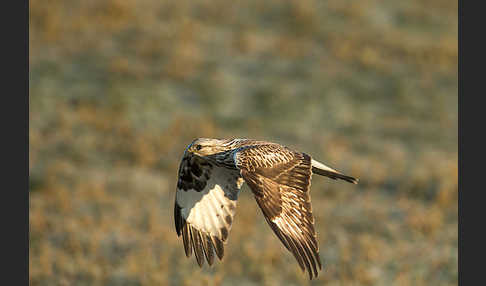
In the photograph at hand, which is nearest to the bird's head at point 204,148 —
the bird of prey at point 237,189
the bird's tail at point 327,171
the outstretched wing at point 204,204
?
the bird of prey at point 237,189

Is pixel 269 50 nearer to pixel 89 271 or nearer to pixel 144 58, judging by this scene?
pixel 144 58

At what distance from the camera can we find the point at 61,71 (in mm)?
18000

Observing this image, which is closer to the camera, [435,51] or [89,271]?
[89,271]

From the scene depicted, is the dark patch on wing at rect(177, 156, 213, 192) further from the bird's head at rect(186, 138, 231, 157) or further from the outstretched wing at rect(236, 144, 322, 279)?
the outstretched wing at rect(236, 144, 322, 279)

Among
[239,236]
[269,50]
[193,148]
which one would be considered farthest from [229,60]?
[193,148]

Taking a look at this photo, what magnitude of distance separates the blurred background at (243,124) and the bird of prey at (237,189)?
300 cm

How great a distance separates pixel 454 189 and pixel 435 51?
6.85 m

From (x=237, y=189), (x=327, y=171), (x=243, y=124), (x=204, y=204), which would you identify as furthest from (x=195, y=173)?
(x=243, y=124)

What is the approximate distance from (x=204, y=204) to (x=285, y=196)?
5.57ft

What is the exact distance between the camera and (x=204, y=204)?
27.5ft

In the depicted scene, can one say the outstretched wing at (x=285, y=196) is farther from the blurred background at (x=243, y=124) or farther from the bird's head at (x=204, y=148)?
the blurred background at (x=243, y=124)

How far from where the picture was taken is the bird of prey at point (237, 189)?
6.77 metres

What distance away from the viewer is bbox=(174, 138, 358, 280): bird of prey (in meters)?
6.77

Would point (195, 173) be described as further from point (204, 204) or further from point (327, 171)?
A: point (327, 171)
